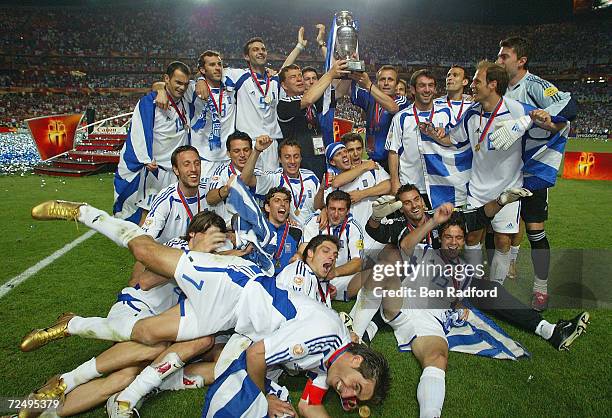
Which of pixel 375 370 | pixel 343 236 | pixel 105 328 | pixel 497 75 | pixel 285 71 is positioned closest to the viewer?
pixel 375 370

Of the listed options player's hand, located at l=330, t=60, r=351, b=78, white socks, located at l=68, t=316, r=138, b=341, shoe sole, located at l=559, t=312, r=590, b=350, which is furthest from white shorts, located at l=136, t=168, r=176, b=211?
shoe sole, located at l=559, t=312, r=590, b=350

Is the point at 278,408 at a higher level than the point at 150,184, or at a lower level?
lower

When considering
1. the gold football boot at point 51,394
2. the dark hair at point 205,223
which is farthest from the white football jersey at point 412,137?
the gold football boot at point 51,394

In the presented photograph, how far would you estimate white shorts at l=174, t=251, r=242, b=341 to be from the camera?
264cm

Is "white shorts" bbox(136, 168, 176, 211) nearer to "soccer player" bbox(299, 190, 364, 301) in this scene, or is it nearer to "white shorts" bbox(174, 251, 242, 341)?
"soccer player" bbox(299, 190, 364, 301)

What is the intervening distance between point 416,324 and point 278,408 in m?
1.37

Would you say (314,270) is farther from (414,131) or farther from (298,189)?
(414,131)

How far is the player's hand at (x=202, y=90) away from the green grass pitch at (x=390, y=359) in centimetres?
219

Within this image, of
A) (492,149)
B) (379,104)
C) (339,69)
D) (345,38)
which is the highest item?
(345,38)

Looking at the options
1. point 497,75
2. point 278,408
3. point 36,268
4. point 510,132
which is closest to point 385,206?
point 510,132

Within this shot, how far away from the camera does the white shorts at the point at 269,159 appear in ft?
17.7

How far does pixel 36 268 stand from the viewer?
16.4 feet

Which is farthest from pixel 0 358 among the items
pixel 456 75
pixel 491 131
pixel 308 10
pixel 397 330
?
pixel 308 10

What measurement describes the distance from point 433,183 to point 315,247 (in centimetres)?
165
